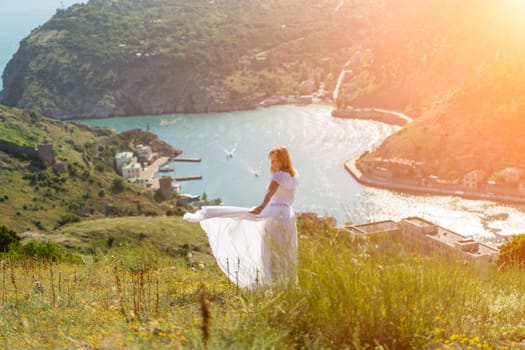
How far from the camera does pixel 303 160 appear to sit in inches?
1729

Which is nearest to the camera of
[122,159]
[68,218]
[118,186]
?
[68,218]

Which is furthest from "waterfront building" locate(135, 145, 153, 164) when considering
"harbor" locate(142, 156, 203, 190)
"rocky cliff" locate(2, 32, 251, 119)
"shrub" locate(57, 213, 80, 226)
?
"shrub" locate(57, 213, 80, 226)

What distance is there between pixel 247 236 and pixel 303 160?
3973 centimetres

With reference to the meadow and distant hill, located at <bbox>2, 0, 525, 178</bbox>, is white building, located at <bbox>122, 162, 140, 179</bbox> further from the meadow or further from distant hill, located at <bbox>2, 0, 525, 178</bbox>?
the meadow

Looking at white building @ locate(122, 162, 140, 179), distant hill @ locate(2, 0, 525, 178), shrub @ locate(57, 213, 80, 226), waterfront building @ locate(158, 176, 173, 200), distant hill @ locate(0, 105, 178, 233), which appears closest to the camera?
shrub @ locate(57, 213, 80, 226)

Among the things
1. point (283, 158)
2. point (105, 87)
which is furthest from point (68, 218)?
point (105, 87)

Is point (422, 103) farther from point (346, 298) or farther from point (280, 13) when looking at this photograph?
point (346, 298)

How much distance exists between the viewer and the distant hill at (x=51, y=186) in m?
25.1

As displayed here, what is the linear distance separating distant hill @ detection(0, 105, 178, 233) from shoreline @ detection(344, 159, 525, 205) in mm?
13182

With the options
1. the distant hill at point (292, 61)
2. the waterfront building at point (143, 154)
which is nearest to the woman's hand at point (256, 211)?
the distant hill at point (292, 61)

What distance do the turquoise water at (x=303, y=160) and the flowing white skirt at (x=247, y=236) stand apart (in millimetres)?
17440

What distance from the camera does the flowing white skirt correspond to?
4012 millimetres

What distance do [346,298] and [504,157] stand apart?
36793 mm

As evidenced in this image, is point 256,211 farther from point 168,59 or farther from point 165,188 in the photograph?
point 168,59
